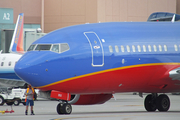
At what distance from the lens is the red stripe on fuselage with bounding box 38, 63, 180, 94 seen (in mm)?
20766

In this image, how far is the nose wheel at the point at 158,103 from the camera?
24.2 metres

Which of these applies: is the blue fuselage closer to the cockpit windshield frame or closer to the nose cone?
the nose cone

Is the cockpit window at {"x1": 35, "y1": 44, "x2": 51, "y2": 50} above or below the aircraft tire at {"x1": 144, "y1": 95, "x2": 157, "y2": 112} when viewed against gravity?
above

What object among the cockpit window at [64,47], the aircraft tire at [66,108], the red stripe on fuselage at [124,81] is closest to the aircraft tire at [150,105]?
the red stripe on fuselage at [124,81]

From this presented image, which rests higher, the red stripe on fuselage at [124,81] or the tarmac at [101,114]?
the red stripe on fuselage at [124,81]

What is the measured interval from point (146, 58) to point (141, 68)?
62 cm

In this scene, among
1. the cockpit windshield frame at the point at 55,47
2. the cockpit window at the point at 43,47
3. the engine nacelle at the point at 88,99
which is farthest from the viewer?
the engine nacelle at the point at 88,99

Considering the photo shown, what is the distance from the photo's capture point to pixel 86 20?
210 ft

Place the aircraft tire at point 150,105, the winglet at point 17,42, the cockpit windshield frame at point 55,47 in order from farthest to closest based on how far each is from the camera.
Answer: the winglet at point 17,42, the aircraft tire at point 150,105, the cockpit windshield frame at point 55,47

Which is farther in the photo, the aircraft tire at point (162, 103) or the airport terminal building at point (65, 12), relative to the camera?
the airport terminal building at point (65, 12)

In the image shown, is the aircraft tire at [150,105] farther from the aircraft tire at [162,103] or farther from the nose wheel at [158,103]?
the aircraft tire at [162,103]


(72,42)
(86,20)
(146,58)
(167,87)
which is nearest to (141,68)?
(146,58)

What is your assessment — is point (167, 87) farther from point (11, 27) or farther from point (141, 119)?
point (11, 27)

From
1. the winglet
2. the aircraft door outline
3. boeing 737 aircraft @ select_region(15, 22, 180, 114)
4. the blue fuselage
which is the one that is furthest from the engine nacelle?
the winglet
